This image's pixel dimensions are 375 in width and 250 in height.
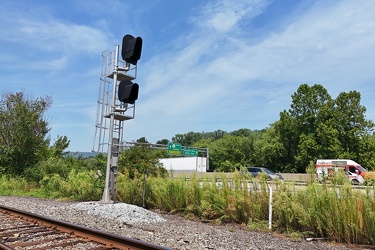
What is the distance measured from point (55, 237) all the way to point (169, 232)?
2.56 m

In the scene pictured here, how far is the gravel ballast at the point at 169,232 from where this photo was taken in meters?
6.73

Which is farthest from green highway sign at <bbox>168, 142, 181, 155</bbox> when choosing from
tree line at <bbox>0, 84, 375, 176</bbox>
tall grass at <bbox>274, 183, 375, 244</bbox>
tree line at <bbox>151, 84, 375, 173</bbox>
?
tall grass at <bbox>274, 183, 375, 244</bbox>

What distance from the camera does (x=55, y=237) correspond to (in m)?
6.40

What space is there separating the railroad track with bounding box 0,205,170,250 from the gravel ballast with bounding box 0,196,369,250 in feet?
2.95

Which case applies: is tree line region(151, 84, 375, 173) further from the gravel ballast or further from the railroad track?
the railroad track

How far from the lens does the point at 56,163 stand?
22469mm

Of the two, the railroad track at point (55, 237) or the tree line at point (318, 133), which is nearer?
the railroad track at point (55, 237)

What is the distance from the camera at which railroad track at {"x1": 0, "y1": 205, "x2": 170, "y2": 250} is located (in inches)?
220

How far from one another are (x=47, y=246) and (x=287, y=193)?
616cm

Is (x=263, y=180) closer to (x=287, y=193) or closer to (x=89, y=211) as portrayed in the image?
(x=287, y=193)

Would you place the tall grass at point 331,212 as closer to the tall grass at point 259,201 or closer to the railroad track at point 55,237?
the tall grass at point 259,201

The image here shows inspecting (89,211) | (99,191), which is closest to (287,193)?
(89,211)

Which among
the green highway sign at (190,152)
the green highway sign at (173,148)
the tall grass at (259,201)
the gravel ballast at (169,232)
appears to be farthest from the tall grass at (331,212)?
the green highway sign at (190,152)

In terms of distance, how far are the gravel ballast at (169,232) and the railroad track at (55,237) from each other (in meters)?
0.90
